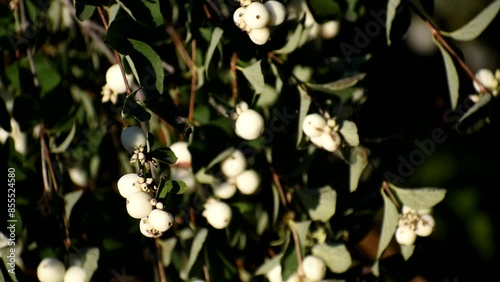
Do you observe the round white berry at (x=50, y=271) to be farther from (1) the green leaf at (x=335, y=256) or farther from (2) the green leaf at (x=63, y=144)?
(1) the green leaf at (x=335, y=256)

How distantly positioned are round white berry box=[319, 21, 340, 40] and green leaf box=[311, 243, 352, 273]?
0.26 metres

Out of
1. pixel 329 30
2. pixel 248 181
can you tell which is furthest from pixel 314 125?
pixel 329 30

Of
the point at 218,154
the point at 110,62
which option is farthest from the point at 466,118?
the point at 110,62

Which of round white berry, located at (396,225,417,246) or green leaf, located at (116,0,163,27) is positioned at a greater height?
green leaf, located at (116,0,163,27)

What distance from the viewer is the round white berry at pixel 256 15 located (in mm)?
588

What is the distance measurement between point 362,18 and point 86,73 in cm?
32

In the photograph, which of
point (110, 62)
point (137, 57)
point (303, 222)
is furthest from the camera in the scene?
point (110, 62)

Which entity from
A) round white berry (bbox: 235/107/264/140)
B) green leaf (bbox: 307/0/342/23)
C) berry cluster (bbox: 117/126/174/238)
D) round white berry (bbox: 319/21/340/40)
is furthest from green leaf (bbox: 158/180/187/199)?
round white berry (bbox: 319/21/340/40)

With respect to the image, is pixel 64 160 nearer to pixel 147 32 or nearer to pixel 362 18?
pixel 147 32

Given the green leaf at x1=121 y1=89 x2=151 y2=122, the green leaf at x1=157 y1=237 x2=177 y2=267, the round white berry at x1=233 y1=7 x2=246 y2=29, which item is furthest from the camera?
the green leaf at x1=157 y1=237 x2=177 y2=267

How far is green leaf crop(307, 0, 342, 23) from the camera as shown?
0.68m

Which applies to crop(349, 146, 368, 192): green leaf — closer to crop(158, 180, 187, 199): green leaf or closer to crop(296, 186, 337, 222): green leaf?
crop(296, 186, 337, 222): green leaf

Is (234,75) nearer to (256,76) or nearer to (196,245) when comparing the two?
(256,76)

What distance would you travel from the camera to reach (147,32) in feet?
2.11
